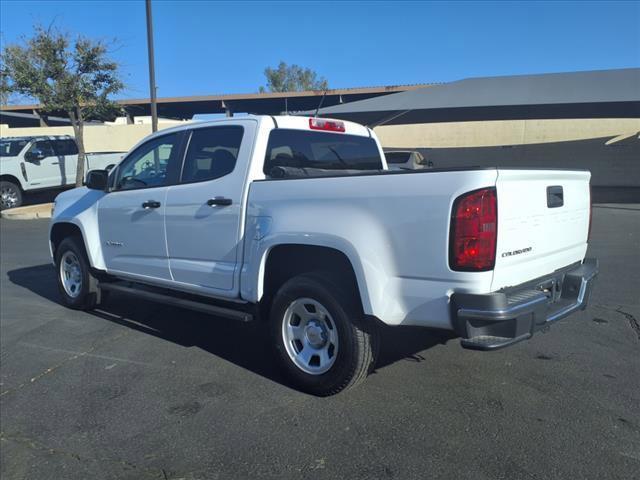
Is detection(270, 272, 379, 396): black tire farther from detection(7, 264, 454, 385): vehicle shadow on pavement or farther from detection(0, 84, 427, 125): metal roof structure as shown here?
detection(0, 84, 427, 125): metal roof structure

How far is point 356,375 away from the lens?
3623 mm

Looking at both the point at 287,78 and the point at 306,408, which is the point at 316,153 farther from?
the point at 287,78

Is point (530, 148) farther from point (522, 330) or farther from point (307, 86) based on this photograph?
point (307, 86)

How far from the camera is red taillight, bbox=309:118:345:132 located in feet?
15.9

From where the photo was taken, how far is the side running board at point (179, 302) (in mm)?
4191

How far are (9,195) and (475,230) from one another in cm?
1674

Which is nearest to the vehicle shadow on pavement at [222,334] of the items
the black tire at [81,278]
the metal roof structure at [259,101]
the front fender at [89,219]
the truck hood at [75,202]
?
the black tire at [81,278]

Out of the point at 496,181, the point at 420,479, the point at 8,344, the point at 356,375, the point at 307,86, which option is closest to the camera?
the point at 420,479

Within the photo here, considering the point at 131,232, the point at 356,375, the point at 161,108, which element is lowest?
the point at 356,375

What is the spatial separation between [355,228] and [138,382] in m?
2.20

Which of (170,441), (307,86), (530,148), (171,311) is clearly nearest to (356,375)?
(170,441)

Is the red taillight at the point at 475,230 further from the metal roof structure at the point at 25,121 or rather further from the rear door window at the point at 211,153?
the metal roof structure at the point at 25,121

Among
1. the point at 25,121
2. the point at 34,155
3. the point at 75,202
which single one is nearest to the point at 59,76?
the point at 34,155

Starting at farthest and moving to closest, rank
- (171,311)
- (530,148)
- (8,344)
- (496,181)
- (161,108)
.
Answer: (161,108)
(530,148)
(171,311)
(8,344)
(496,181)
